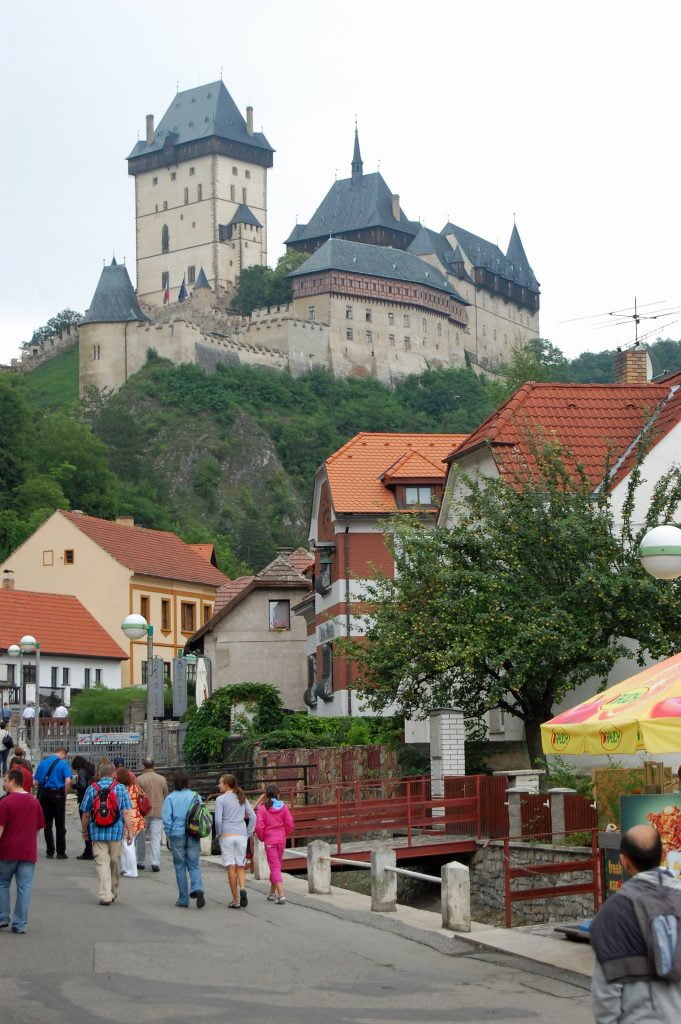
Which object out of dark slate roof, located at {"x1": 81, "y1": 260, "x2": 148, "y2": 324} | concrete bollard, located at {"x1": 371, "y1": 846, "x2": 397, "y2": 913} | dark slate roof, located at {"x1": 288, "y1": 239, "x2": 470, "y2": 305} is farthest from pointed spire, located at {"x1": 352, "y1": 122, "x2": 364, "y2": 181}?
concrete bollard, located at {"x1": 371, "y1": 846, "x2": 397, "y2": 913}

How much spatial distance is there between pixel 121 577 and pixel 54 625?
519 centimetres

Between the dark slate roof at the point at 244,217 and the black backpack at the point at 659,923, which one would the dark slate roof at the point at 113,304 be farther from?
the black backpack at the point at 659,923

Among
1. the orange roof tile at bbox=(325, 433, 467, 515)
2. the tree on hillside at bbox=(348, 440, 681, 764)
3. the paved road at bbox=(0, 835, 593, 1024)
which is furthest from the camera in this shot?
the orange roof tile at bbox=(325, 433, 467, 515)

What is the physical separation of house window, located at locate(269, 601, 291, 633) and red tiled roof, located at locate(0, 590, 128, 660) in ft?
32.9

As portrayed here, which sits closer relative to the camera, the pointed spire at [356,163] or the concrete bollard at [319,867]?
the concrete bollard at [319,867]

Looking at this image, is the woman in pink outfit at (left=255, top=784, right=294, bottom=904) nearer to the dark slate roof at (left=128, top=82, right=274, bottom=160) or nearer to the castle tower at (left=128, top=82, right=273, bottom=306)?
the castle tower at (left=128, top=82, right=273, bottom=306)

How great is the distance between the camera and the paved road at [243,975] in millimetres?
10914

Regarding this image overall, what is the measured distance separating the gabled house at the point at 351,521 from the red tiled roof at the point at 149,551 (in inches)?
929

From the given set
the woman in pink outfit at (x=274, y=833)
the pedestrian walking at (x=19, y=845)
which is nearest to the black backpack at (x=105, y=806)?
the woman in pink outfit at (x=274, y=833)

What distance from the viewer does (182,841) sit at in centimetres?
1652

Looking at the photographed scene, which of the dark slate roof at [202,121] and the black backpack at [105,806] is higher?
the dark slate roof at [202,121]

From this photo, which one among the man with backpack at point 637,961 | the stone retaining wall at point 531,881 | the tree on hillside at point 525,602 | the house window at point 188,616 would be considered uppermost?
the house window at point 188,616

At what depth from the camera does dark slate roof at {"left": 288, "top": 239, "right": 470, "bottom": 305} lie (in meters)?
144

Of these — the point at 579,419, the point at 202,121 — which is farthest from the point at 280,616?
the point at 202,121
